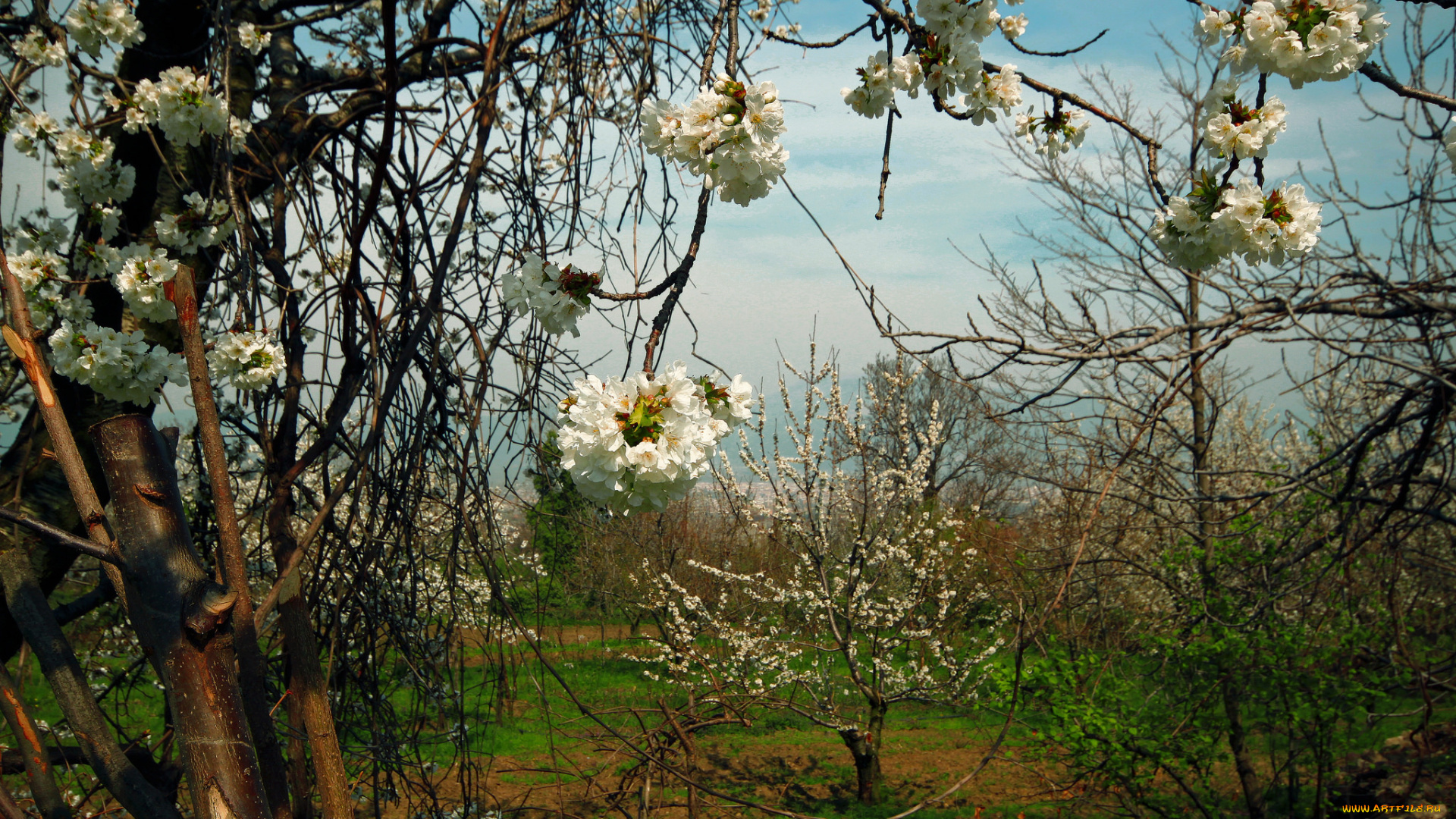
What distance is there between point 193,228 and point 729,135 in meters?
1.77

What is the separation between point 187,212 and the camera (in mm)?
2217

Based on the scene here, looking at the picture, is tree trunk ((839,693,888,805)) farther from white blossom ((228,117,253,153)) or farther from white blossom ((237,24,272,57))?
white blossom ((237,24,272,57))

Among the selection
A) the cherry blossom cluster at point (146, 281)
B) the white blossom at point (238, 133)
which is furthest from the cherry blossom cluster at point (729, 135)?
the cherry blossom cluster at point (146, 281)

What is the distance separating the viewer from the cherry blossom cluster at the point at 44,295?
2.20 meters

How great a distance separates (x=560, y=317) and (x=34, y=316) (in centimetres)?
188

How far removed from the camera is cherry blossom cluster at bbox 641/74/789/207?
4.31ft

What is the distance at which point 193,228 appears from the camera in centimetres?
221

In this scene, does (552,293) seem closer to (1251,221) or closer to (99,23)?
(1251,221)

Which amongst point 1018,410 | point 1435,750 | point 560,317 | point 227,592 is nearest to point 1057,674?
point 1435,750

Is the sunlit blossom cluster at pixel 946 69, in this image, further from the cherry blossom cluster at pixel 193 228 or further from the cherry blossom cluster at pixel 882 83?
the cherry blossom cluster at pixel 193 228

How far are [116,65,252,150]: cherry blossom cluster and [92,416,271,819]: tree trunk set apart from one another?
1495mm

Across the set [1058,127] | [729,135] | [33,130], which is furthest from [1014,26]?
[33,130]

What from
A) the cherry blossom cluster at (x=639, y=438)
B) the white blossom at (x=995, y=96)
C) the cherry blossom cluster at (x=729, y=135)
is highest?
the white blossom at (x=995, y=96)

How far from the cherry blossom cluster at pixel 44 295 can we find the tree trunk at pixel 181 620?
1.69 m
